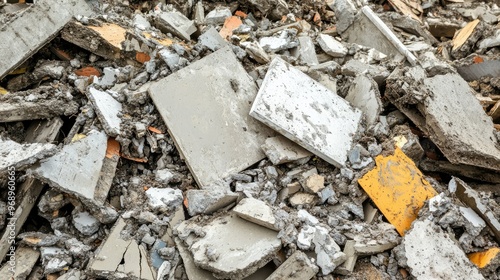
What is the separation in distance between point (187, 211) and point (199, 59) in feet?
5.05

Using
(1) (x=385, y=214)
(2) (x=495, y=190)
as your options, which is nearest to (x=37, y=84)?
(1) (x=385, y=214)

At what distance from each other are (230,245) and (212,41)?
2.09 m

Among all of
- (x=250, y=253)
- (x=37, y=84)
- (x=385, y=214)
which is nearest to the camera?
(x=250, y=253)

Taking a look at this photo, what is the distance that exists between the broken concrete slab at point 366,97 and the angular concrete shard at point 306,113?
0.37 feet

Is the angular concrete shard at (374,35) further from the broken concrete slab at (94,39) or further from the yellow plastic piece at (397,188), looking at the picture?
the broken concrete slab at (94,39)

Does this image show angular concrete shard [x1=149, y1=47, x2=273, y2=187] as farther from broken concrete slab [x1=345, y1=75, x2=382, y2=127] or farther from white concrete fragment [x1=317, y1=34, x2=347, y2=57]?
white concrete fragment [x1=317, y1=34, x2=347, y2=57]

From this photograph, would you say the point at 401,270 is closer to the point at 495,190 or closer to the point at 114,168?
the point at 495,190

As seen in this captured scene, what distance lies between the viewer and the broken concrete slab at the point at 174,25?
4441mm

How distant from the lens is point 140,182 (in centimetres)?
338

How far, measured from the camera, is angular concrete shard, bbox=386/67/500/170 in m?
3.45

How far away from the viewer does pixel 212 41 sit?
13.4 feet

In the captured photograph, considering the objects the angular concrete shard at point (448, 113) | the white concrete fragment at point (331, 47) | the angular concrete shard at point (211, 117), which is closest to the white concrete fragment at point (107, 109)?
the angular concrete shard at point (211, 117)

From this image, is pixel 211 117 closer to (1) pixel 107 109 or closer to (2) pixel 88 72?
(1) pixel 107 109

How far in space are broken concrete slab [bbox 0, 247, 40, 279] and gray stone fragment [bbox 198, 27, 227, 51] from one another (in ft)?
7.57
